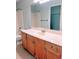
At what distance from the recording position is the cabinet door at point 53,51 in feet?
7.65

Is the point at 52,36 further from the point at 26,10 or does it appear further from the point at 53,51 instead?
the point at 26,10

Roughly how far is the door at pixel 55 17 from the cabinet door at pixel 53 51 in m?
1.28

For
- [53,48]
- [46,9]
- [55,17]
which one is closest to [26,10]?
[46,9]

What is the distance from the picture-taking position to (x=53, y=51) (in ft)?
8.21

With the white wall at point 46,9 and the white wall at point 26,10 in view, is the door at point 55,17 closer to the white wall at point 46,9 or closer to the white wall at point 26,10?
the white wall at point 46,9

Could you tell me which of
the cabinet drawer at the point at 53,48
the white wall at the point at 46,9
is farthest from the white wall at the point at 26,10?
the cabinet drawer at the point at 53,48

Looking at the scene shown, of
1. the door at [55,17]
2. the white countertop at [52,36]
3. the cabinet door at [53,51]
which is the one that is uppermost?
the door at [55,17]
